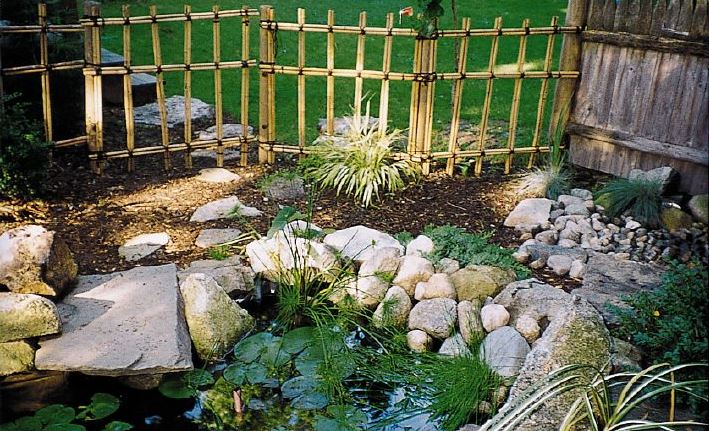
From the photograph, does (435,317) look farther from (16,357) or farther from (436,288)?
(16,357)

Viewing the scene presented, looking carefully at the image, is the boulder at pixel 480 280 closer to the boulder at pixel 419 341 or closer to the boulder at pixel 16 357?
the boulder at pixel 419 341

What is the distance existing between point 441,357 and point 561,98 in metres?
3.21

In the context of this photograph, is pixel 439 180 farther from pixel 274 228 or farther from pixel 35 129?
pixel 35 129

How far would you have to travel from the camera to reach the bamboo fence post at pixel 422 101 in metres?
5.89

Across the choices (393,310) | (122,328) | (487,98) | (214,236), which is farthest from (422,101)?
(122,328)

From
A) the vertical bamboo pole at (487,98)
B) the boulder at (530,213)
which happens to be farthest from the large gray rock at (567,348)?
the vertical bamboo pole at (487,98)

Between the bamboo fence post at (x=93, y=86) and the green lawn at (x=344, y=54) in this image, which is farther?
the green lawn at (x=344, y=54)

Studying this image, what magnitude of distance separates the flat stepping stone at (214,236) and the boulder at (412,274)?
118cm

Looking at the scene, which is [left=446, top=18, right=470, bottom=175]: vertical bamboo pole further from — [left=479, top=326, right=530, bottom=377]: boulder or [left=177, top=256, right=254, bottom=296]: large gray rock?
[left=479, top=326, right=530, bottom=377]: boulder

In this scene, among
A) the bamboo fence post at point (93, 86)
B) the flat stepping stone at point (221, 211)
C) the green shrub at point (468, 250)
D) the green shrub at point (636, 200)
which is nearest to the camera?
the green shrub at point (468, 250)

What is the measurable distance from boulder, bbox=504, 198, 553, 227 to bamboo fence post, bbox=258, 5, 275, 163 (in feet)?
6.81

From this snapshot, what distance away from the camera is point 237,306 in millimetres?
4309

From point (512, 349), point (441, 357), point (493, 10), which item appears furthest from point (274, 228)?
point (493, 10)

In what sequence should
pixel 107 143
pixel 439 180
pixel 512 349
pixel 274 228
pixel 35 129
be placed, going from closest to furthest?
pixel 512 349 → pixel 274 228 → pixel 35 129 → pixel 439 180 → pixel 107 143
